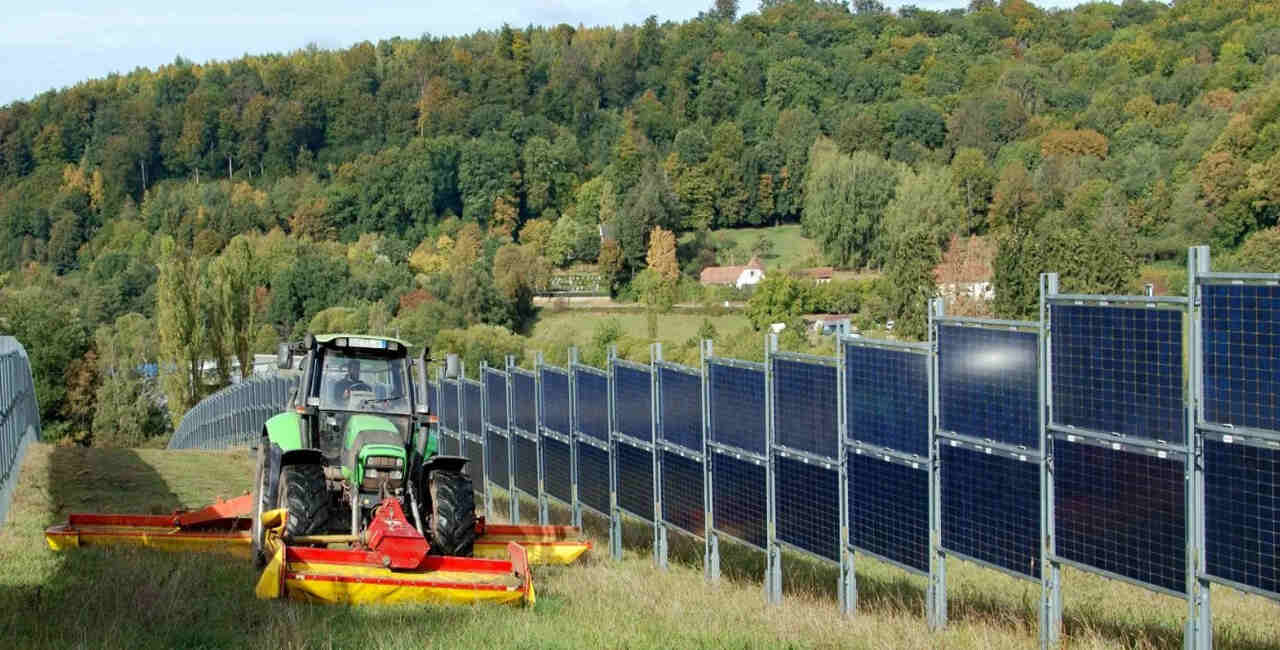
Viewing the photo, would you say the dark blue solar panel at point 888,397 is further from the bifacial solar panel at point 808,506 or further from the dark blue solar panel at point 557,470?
the dark blue solar panel at point 557,470

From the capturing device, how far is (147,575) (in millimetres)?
13016

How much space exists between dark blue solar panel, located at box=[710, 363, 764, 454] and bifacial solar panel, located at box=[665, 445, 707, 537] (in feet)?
2.36

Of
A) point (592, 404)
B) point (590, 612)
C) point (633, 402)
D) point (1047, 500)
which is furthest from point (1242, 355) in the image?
point (592, 404)

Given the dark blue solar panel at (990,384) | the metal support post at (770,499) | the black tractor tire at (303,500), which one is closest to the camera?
the dark blue solar panel at (990,384)

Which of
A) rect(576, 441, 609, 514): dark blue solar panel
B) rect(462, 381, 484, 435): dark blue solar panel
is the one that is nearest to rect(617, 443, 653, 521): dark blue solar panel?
rect(576, 441, 609, 514): dark blue solar panel

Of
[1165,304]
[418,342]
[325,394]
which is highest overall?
[1165,304]

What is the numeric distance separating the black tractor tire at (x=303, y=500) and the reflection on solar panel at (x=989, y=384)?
19.2 feet

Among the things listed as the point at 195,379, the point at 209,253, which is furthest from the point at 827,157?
the point at 195,379

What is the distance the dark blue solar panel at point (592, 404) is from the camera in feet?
61.2

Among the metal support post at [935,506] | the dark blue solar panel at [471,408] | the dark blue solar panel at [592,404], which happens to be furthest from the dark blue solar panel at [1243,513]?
the dark blue solar panel at [471,408]

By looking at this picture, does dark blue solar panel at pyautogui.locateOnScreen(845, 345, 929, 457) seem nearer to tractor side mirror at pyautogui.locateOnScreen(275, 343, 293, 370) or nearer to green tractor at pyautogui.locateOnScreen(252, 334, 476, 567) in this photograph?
green tractor at pyautogui.locateOnScreen(252, 334, 476, 567)

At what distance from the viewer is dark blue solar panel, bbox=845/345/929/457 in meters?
12.0

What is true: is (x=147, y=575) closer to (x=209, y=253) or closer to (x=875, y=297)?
(x=875, y=297)

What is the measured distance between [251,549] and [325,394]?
1732 mm
